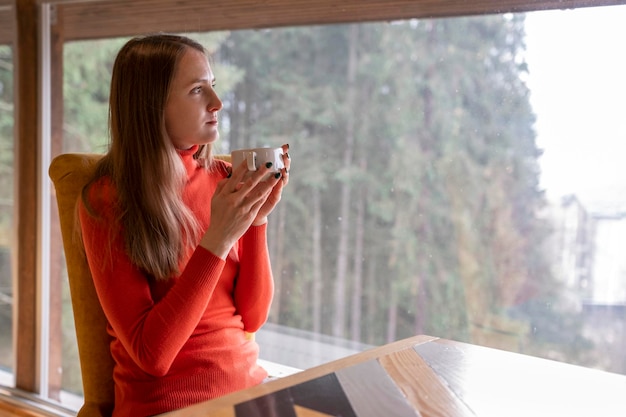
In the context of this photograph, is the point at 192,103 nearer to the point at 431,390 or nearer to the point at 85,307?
the point at 85,307

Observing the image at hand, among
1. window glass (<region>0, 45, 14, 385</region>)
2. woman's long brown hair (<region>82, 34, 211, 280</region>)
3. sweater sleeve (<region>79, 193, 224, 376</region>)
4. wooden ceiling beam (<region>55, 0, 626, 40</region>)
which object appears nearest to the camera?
sweater sleeve (<region>79, 193, 224, 376</region>)

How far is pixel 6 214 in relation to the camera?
2803 mm

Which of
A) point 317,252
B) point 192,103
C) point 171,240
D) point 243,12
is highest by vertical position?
point 243,12

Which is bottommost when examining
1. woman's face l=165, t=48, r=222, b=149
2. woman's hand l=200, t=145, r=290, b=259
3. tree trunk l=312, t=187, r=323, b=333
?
tree trunk l=312, t=187, r=323, b=333

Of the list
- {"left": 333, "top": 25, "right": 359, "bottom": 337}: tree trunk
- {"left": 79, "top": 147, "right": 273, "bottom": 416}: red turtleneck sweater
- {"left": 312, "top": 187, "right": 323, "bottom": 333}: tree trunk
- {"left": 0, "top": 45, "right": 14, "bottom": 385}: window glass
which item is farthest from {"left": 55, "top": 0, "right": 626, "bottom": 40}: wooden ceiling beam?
{"left": 312, "top": 187, "right": 323, "bottom": 333}: tree trunk

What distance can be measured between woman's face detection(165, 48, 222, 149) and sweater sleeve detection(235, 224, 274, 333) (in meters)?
0.24

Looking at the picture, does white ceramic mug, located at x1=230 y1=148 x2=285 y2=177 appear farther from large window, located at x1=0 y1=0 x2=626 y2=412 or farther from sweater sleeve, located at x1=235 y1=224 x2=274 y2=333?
large window, located at x1=0 y1=0 x2=626 y2=412

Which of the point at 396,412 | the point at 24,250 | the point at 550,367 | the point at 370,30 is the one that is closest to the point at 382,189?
the point at 370,30

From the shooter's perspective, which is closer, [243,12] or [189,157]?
[189,157]

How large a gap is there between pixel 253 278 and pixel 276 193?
0.21 m

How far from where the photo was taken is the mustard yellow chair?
1348 millimetres

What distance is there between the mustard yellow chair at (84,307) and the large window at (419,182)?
7.3 inches

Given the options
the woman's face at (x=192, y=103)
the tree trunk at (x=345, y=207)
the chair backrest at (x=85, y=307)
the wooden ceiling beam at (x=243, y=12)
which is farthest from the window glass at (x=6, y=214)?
the woman's face at (x=192, y=103)

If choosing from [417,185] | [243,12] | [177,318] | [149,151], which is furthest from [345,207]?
[177,318]
